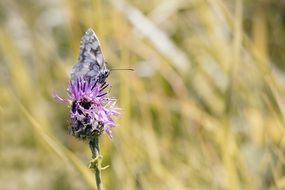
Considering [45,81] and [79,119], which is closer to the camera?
[79,119]

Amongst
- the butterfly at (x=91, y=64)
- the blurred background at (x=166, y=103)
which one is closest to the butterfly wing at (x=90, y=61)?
the butterfly at (x=91, y=64)

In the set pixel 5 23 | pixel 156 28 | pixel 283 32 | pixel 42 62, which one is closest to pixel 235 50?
pixel 156 28

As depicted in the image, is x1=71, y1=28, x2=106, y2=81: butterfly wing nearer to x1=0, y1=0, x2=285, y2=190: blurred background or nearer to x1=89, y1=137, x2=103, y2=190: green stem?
x1=89, y1=137, x2=103, y2=190: green stem

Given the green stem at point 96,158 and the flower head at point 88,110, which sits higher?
the flower head at point 88,110

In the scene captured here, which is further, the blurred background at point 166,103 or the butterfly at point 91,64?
the blurred background at point 166,103

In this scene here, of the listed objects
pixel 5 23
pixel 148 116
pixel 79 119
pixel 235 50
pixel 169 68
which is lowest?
pixel 79 119

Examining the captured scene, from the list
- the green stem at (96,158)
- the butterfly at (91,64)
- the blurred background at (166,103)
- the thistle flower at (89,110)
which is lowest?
the green stem at (96,158)

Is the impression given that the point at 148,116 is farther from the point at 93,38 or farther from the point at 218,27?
the point at 93,38

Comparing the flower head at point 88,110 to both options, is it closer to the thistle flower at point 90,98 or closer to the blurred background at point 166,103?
the thistle flower at point 90,98

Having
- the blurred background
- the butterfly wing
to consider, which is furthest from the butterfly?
the blurred background
